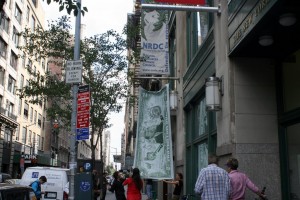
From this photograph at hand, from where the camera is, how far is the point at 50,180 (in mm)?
15523

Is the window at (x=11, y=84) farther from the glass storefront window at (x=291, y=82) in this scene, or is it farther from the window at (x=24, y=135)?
the glass storefront window at (x=291, y=82)

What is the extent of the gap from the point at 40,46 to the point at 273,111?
15.5 m

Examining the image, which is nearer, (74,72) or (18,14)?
(74,72)

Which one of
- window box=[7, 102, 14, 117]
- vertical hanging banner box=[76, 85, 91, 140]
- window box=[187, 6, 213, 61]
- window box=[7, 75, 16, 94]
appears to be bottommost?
vertical hanging banner box=[76, 85, 91, 140]

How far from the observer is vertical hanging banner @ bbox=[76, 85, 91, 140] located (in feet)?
37.6

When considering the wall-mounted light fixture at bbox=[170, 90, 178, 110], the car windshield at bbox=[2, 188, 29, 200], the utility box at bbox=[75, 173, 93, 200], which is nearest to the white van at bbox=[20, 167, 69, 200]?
the utility box at bbox=[75, 173, 93, 200]

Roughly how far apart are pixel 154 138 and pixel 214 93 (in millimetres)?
4298

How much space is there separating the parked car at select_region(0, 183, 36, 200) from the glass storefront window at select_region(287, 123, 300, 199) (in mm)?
4663

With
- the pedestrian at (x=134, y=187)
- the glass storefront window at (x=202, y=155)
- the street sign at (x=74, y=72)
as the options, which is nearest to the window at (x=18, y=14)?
the street sign at (x=74, y=72)

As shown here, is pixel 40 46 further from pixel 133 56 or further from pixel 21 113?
pixel 21 113

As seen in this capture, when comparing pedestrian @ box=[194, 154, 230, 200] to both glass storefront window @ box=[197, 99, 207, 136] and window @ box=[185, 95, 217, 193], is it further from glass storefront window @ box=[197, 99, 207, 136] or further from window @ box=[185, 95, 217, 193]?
glass storefront window @ box=[197, 99, 207, 136]

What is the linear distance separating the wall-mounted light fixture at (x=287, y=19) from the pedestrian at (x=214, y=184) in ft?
8.68

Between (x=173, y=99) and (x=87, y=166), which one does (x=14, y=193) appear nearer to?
(x=173, y=99)

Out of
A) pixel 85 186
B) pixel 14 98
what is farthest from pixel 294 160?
pixel 14 98
